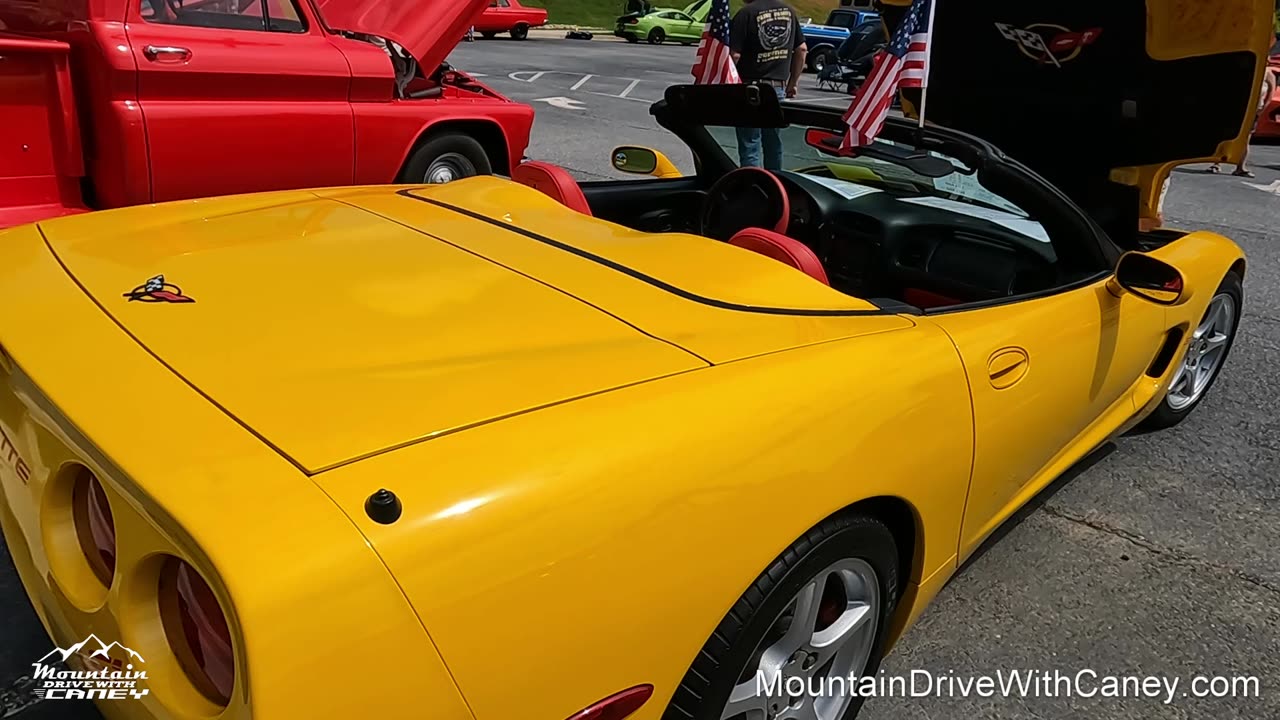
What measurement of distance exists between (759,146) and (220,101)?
10.1 ft

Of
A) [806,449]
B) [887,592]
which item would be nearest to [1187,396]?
[887,592]

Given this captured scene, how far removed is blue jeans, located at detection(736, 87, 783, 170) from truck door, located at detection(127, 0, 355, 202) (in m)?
2.86

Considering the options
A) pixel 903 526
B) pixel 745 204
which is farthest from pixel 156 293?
pixel 745 204

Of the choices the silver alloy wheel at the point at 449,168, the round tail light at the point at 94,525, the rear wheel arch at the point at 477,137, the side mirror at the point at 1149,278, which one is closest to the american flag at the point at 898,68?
the side mirror at the point at 1149,278

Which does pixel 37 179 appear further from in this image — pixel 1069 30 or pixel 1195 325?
pixel 1195 325

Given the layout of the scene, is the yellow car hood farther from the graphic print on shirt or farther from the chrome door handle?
the graphic print on shirt

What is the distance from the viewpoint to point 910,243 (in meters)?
→ 2.98

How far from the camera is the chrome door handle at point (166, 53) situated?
453cm

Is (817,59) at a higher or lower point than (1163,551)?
higher

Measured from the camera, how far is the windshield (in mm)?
2869

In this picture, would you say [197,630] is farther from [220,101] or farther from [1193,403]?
[220,101]

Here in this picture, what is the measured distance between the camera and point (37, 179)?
4348 mm

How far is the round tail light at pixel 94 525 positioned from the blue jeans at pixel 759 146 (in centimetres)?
225

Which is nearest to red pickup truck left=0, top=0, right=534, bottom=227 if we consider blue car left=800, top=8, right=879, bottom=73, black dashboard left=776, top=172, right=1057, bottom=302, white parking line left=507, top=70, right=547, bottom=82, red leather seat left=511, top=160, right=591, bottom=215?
red leather seat left=511, top=160, right=591, bottom=215
